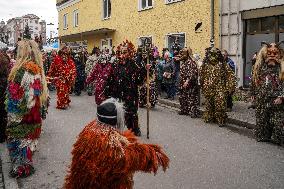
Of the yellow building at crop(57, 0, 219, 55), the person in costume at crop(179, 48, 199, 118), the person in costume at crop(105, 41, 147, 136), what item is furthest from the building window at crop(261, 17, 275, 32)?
the person in costume at crop(105, 41, 147, 136)

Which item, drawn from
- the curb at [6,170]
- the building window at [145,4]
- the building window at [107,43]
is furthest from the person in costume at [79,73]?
the curb at [6,170]

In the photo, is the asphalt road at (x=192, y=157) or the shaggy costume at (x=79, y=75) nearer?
the asphalt road at (x=192, y=157)

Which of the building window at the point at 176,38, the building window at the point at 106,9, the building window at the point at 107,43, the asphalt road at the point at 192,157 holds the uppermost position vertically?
the building window at the point at 106,9

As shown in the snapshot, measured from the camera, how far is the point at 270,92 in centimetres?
827

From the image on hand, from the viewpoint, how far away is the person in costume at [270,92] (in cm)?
814

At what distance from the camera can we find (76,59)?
18.4 metres

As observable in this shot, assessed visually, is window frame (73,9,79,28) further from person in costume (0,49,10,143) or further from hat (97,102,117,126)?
hat (97,102,117,126)

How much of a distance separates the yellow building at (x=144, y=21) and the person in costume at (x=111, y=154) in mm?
12742

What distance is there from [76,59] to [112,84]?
10258mm

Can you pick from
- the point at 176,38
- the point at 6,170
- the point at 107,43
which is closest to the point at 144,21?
the point at 176,38

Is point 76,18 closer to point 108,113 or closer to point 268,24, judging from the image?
point 268,24

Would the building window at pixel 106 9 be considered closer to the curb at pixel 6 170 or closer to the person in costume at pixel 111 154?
the curb at pixel 6 170

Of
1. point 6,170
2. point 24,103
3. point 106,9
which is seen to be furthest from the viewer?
point 106,9

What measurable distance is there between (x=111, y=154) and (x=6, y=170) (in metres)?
3.48
